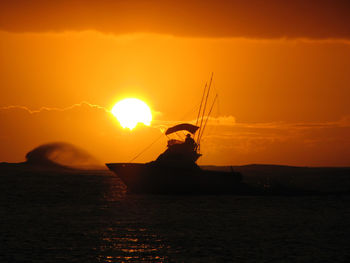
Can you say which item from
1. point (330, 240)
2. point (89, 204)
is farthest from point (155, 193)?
point (330, 240)

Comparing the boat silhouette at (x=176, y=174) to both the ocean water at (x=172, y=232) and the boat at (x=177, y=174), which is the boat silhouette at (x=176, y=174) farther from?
the ocean water at (x=172, y=232)

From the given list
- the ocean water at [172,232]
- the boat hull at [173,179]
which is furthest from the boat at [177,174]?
the ocean water at [172,232]

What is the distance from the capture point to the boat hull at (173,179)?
260 ft

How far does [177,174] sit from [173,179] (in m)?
1.02

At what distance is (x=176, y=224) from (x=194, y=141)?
103ft

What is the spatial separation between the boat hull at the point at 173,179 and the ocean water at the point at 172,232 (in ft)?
20.7

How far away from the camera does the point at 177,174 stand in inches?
3108

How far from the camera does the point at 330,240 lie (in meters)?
41.7

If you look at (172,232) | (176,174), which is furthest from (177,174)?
(172,232)

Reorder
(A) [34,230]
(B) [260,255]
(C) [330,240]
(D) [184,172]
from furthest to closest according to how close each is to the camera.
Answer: (D) [184,172]
(A) [34,230]
(C) [330,240]
(B) [260,255]

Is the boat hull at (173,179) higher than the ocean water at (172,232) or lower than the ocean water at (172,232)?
higher

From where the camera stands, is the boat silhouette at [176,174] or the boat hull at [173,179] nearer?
the boat silhouette at [176,174]

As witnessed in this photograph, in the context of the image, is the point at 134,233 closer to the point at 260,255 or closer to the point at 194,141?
the point at 260,255

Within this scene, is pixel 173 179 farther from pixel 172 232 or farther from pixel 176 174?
pixel 172 232
